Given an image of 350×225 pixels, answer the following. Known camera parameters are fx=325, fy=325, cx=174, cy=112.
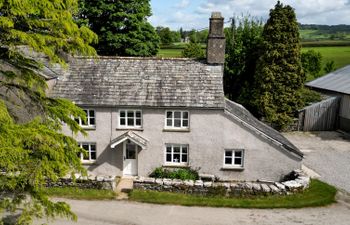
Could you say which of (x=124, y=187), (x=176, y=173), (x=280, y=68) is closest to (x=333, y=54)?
(x=280, y=68)

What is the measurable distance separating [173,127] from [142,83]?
366cm

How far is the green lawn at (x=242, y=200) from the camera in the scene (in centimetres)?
1772

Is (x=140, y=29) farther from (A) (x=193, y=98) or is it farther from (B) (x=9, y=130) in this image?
(B) (x=9, y=130)

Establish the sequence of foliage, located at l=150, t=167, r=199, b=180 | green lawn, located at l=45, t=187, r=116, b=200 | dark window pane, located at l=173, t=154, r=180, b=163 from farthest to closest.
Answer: dark window pane, located at l=173, t=154, r=180, b=163
foliage, located at l=150, t=167, r=199, b=180
green lawn, located at l=45, t=187, r=116, b=200

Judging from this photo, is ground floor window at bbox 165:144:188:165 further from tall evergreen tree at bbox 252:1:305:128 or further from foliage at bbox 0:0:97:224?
tall evergreen tree at bbox 252:1:305:128

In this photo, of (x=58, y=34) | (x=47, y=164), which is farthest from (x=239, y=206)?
(x=58, y=34)

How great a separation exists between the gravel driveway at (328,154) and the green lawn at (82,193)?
14.2 m

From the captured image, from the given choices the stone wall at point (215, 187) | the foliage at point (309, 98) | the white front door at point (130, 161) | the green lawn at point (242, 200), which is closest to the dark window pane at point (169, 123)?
the white front door at point (130, 161)

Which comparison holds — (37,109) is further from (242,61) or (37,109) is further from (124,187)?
(242,61)

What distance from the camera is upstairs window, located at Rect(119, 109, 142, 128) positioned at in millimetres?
21188

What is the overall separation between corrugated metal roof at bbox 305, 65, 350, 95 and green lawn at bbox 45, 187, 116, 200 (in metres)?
26.6

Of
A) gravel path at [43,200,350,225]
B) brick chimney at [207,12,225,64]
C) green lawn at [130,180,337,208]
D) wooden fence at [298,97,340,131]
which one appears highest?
brick chimney at [207,12,225,64]

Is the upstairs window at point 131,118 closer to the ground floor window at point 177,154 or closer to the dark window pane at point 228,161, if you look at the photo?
the ground floor window at point 177,154

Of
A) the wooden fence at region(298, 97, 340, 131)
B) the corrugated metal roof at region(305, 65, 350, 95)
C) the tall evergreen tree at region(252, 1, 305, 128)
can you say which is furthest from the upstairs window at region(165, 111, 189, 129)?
the corrugated metal roof at region(305, 65, 350, 95)
